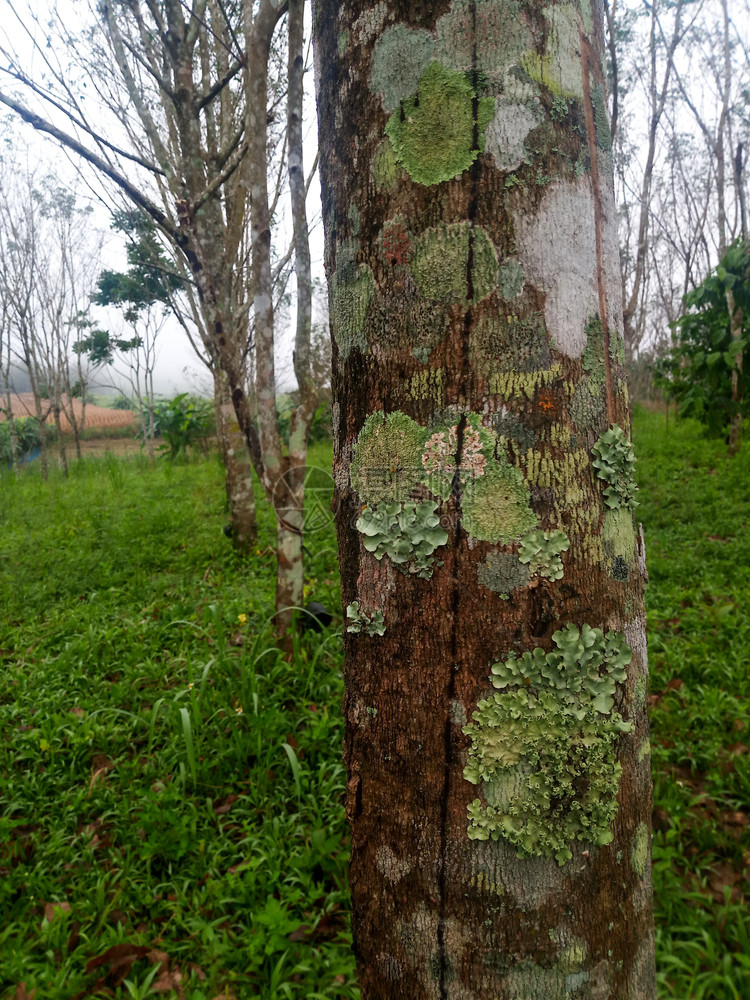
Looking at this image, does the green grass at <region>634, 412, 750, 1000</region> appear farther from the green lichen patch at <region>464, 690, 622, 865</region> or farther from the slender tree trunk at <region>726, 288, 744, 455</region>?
the slender tree trunk at <region>726, 288, 744, 455</region>

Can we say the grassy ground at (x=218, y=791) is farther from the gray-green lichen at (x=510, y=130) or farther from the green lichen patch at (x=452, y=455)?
the gray-green lichen at (x=510, y=130)

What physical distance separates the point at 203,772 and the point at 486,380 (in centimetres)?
213

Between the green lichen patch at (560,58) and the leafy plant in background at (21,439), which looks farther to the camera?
the leafy plant in background at (21,439)

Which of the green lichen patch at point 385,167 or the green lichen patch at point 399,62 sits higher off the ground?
the green lichen patch at point 399,62

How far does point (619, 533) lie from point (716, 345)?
6.91 m

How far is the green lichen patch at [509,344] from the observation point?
0.67 m

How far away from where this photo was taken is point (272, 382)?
10.6 feet

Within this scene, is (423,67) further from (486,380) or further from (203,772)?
(203,772)

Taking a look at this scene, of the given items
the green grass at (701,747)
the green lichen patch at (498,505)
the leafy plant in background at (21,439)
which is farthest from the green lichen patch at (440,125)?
the leafy plant in background at (21,439)

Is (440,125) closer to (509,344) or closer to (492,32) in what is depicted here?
(492,32)

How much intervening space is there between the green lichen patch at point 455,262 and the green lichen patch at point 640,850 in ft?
2.28

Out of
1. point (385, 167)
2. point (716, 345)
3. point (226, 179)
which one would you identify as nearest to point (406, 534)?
point (385, 167)

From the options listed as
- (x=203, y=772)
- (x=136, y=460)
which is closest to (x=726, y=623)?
(x=203, y=772)

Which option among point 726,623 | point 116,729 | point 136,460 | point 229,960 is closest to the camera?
point 229,960
